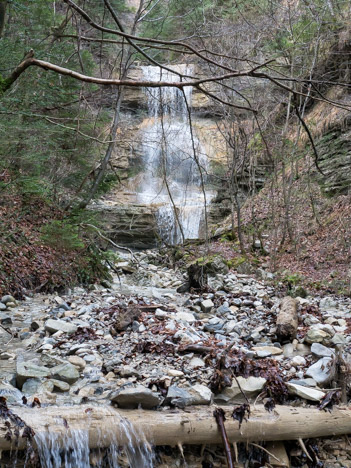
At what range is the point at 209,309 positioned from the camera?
5.70 meters

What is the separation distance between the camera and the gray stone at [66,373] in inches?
120

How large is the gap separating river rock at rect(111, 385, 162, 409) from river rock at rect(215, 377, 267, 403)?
1.69ft

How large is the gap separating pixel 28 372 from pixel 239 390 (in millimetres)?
1554

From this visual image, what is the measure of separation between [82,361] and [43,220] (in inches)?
174

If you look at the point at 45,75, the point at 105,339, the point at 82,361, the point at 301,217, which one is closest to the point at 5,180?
the point at 45,75

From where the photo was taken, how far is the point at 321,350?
373 cm

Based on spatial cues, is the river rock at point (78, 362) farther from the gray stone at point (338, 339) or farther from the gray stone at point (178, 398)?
the gray stone at point (338, 339)

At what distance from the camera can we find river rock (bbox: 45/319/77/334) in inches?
161

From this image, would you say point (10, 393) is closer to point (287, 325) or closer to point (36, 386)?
point (36, 386)

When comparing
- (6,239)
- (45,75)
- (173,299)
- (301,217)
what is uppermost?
(45,75)

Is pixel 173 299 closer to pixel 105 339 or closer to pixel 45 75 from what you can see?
pixel 105 339

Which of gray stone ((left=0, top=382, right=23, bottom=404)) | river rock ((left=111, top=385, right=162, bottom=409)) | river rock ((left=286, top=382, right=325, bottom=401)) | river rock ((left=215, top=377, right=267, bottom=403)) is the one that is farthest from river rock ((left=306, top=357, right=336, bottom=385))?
gray stone ((left=0, top=382, right=23, bottom=404))

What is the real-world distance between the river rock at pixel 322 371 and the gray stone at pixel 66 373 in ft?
6.10

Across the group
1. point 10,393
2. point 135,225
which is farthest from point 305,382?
point 135,225
